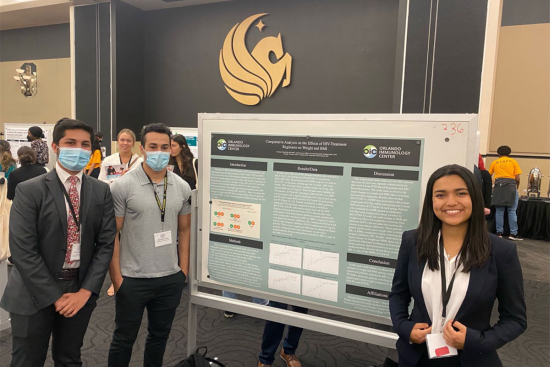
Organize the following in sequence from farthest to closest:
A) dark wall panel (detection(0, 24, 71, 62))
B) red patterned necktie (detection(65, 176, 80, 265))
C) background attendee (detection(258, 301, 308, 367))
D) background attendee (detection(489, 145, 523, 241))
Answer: dark wall panel (detection(0, 24, 71, 62)), background attendee (detection(489, 145, 523, 241)), background attendee (detection(258, 301, 308, 367)), red patterned necktie (detection(65, 176, 80, 265))

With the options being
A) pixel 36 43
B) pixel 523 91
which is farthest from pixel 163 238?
pixel 36 43

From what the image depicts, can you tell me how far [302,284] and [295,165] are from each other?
0.52 m

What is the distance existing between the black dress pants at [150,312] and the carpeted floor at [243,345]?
0.58 meters

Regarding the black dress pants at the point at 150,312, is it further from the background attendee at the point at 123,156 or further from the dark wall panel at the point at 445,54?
the dark wall panel at the point at 445,54

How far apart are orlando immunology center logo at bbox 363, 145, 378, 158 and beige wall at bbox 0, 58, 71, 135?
8977mm

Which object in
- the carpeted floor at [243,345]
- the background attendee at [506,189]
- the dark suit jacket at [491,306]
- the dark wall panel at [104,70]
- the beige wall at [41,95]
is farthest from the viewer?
the beige wall at [41,95]

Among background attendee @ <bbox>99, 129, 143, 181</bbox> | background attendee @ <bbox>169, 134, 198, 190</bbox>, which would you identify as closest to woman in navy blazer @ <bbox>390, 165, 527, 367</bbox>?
background attendee @ <bbox>169, 134, 198, 190</bbox>

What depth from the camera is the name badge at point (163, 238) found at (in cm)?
171

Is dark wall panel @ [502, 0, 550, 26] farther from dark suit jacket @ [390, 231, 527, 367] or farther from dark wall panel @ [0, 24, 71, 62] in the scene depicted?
dark wall panel @ [0, 24, 71, 62]

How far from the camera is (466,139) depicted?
1280mm

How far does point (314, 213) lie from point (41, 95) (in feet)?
31.9

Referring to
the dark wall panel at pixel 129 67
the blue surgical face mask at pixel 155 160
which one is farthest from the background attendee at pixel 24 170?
the dark wall panel at pixel 129 67

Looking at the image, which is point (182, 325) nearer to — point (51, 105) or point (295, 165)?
point (295, 165)

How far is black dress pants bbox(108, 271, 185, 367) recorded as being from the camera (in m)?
1.68
